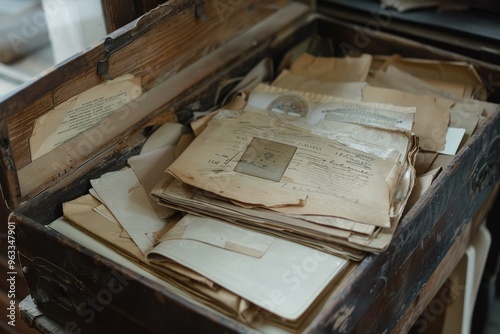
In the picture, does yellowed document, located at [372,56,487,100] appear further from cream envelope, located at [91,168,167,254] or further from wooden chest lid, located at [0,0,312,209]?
cream envelope, located at [91,168,167,254]

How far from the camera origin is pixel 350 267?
98cm

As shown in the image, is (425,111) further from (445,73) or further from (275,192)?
(275,192)

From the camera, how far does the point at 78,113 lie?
1.12m

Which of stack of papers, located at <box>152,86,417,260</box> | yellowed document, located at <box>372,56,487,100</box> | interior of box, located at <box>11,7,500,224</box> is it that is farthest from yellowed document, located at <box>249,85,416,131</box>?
yellowed document, located at <box>372,56,487,100</box>

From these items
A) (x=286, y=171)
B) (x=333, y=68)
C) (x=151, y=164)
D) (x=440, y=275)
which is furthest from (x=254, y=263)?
(x=333, y=68)

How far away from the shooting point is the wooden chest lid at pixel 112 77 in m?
1.00

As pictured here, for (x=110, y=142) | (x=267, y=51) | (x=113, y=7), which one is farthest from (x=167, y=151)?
(x=267, y=51)

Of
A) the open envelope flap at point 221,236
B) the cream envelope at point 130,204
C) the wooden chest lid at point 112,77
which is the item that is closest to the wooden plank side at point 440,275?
the open envelope flap at point 221,236

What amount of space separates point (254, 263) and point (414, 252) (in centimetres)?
30

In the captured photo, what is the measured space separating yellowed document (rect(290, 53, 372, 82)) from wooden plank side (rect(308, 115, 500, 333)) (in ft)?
1.14

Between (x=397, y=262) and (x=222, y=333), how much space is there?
331 millimetres

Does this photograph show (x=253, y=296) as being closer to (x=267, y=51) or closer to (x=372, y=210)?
(x=372, y=210)

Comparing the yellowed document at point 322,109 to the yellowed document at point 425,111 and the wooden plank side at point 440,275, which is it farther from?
the wooden plank side at point 440,275

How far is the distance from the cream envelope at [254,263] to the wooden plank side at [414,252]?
0.15 feet
